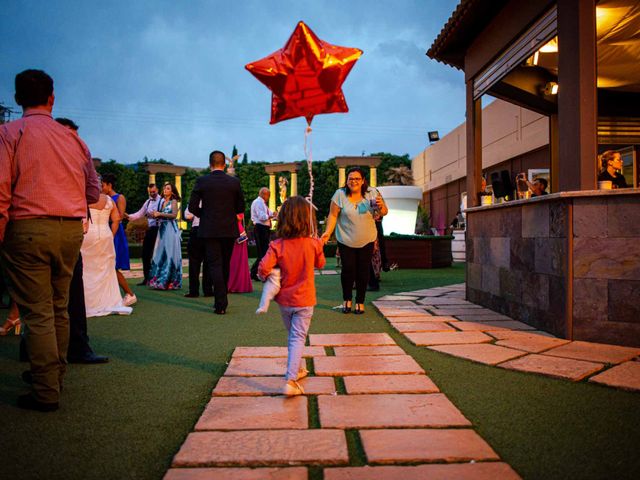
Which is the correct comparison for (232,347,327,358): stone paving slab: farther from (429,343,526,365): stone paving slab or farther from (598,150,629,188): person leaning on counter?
(598,150,629,188): person leaning on counter

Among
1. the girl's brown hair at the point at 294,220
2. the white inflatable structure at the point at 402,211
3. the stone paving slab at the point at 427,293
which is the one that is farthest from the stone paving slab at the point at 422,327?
the white inflatable structure at the point at 402,211

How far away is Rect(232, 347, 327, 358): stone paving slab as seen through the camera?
3553mm

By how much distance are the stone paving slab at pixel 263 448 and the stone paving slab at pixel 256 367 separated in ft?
3.12

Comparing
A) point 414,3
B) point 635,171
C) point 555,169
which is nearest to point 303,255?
point 555,169

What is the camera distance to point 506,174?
6891mm

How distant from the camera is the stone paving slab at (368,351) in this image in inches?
141

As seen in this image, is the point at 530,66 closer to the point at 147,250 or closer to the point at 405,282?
the point at 405,282

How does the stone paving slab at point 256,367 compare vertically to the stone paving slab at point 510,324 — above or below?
below

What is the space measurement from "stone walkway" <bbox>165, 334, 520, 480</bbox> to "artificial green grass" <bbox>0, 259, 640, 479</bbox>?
0.07 metres

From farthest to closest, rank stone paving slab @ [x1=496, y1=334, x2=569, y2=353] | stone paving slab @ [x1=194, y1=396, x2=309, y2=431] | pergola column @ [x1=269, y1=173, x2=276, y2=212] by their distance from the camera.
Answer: pergola column @ [x1=269, y1=173, x2=276, y2=212] → stone paving slab @ [x1=496, y1=334, x2=569, y2=353] → stone paving slab @ [x1=194, y1=396, x2=309, y2=431]

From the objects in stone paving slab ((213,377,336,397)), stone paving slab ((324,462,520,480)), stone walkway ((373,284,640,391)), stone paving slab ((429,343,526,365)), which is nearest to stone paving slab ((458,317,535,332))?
stone walkway ((373,284,640,391))

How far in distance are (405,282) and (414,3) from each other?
124 meters

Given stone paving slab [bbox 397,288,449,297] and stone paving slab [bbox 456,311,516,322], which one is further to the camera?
stone paving slab [bbox 397,288,449,297]

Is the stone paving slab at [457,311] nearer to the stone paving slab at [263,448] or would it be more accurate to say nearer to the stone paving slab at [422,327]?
the stone paving slab at [422,327]
